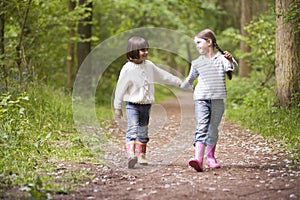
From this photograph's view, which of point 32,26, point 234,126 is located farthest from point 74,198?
point 32,26

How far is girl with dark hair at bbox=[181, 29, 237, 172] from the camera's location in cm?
550

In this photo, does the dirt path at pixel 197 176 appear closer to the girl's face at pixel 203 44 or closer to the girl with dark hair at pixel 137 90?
the girl with dark hair at pixel 137 90

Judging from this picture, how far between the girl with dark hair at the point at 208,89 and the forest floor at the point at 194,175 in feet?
1.30

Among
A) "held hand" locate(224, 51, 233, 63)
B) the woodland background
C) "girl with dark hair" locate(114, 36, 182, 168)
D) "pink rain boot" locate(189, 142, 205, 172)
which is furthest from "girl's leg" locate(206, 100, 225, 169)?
the woodland background

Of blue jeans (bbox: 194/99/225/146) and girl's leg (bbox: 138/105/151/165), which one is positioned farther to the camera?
girl's leg (bbox: 138/105/151/165)

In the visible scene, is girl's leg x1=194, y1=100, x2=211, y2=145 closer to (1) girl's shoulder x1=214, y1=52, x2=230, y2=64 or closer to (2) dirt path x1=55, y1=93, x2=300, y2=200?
(2) dirt path x1=55, y1=93, x2=300, y2=200

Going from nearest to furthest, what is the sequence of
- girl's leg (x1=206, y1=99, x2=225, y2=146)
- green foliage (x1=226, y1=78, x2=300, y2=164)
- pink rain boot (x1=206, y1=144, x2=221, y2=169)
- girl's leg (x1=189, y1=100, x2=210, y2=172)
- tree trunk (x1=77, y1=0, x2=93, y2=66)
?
girl's leg (x1=189, y1=100, x2=210, y2=172)
girl's leg (x1=206, y1=99, x2=225, y2=146)
pink rain boot (x1=206, y1=144, x2=221, y2=169)
green foliage (x1=226, y1=78, x2=300, y2=164)
tree trunk (x1=77, y1=0, x2=93, y2=66)

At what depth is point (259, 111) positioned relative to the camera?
10289mm

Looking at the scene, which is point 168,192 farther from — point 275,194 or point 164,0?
point 164,0

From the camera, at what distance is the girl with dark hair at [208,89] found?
216 inches

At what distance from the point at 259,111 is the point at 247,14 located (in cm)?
745

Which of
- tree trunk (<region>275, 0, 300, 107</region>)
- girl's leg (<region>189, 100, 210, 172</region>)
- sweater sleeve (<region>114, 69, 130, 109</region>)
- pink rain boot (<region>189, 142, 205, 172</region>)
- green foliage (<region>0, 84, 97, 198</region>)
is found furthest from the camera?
tree trunk (<region>275, 0, 300, 107</region>)

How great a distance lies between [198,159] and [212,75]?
39.4 inches

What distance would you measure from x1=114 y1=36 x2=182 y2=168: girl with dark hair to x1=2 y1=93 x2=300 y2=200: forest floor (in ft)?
1.20
